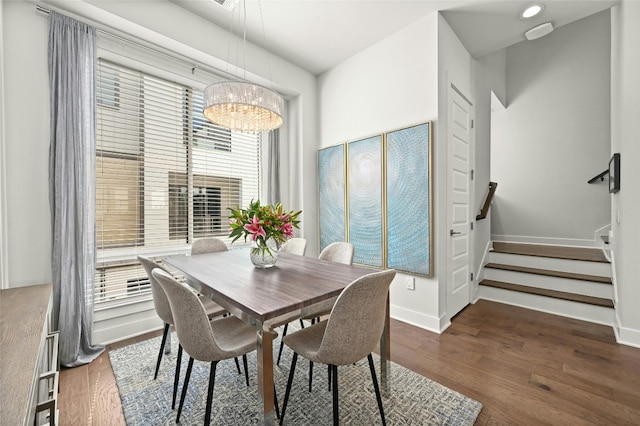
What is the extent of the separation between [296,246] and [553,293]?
2867 mm

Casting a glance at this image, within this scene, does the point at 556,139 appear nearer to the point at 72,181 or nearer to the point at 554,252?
the point at 554,252

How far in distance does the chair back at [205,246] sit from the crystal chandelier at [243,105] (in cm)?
109

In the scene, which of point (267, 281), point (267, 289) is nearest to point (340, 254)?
point (267, 281)

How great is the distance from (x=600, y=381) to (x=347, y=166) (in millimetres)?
2749

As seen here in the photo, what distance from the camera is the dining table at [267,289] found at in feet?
3.73

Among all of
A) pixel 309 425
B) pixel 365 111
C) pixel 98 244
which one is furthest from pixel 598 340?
pixel 98 244

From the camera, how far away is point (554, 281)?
10.0ft

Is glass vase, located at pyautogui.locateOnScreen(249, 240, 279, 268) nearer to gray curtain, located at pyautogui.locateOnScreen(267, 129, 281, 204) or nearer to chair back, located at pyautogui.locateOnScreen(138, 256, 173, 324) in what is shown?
chair back, located at pyautogui.locateOnScreen(138, 256, 173, 324)

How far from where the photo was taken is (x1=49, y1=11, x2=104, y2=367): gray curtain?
2006 millimetres

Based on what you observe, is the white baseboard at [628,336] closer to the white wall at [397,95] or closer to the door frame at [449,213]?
the door frame at [449,213]

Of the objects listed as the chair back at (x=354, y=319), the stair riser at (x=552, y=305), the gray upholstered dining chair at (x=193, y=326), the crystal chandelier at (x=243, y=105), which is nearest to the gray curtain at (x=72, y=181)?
the crystal chandelier at (x=243, y=105)

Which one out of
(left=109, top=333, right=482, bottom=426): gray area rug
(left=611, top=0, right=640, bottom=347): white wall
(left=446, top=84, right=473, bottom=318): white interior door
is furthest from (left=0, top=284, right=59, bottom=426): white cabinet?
(left=611, top=0, right=640, bottom=347): white wall

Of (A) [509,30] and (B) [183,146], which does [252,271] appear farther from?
(A) [509,30]

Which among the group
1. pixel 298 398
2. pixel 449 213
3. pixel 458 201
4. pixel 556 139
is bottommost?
pixel 298 398
